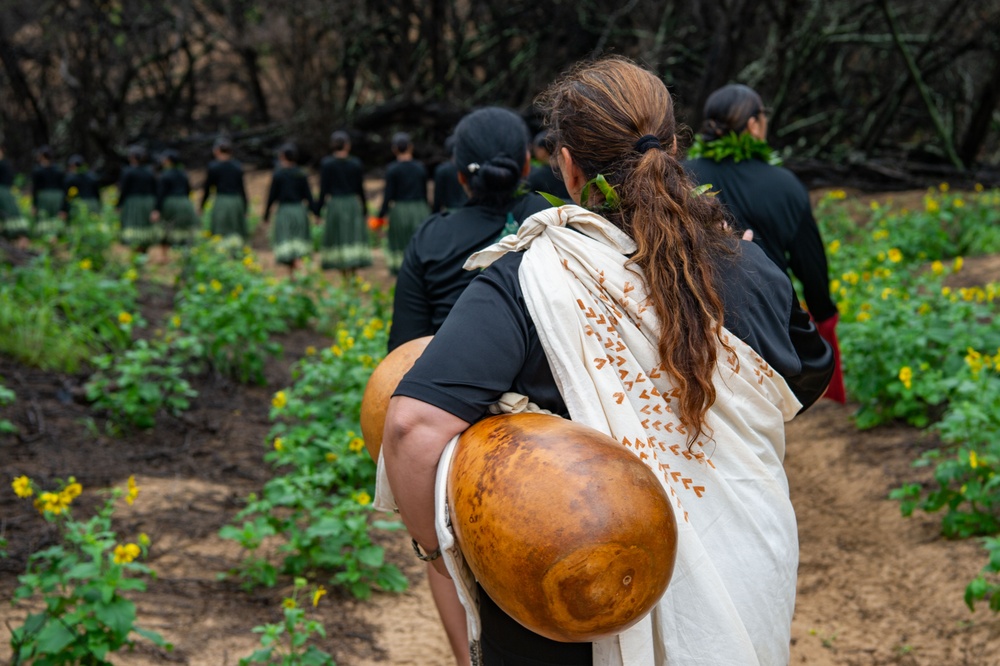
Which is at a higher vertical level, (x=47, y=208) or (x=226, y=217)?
(x=226, y=217)

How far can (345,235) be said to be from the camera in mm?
10195

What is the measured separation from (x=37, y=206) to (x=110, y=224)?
148 centimetres

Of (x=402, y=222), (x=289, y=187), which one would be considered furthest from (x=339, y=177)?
(x=402, y=222)

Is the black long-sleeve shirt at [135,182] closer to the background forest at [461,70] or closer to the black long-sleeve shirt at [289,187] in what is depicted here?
the black long-sleeve shirt at [289,187]

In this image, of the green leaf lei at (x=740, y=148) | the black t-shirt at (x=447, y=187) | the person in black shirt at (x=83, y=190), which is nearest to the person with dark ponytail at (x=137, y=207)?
the person in black shirt at (x=83, y=190)

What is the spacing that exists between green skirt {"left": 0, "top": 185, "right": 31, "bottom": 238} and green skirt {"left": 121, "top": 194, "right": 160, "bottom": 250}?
1.53 meters

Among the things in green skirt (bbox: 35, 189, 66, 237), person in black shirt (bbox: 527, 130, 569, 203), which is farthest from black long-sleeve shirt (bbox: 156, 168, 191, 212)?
person in black shirt (bbox: 527, 130, 569, 203)

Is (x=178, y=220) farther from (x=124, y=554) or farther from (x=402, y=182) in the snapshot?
(x=124, y=554)

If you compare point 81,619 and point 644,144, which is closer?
point 644,144

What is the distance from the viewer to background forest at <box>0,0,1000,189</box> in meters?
11.4

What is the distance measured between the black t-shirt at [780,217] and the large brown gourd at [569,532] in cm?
208

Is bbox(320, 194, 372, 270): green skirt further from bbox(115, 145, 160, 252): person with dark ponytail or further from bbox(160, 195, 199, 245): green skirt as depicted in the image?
bbox(115, 145, 160, 252): person with dark ponytail

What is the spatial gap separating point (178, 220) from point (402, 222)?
145 inches

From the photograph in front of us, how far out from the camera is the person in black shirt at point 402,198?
9562 mm
